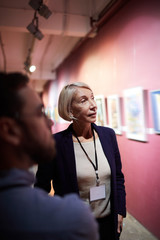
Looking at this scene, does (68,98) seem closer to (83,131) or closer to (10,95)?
(83,131)

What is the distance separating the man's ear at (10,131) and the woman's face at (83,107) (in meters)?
A: 0.92

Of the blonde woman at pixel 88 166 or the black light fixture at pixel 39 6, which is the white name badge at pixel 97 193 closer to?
the blonde woman at pixel 88 166

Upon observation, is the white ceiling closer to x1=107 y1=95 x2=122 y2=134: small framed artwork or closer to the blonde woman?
x1=107 y1=95 x2=122 y2=134: small framed artwork

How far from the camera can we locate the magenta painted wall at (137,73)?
2.32 m

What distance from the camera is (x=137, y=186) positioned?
2814mm

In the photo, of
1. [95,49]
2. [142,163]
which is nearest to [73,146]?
[142,163]

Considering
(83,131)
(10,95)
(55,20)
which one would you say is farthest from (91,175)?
(55,20)

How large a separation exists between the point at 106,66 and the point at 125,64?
632 mm

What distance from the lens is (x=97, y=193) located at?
4.39 feet

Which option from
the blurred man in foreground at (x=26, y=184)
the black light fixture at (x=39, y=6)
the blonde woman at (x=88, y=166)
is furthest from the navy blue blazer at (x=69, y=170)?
the black light fixture at (x=39, y=6)

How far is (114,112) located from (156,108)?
1.07 m

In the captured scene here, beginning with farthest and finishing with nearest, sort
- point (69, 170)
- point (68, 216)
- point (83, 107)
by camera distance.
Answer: point (83, 107)
point (69, 170)
point (68, 216)

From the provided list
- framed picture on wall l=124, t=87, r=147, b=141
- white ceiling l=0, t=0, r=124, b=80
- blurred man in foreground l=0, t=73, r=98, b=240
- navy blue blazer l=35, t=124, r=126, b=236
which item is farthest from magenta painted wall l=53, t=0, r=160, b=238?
blurred man in foreground l=0, t=73, r=98, b=240

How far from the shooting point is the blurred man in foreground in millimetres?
501
